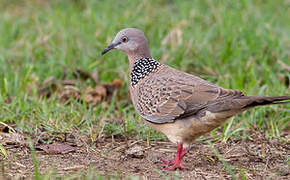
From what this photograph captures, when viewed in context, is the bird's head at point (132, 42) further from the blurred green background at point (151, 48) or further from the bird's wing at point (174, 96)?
the blurred green background at point (151, 48)

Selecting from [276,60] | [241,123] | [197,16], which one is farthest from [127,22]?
[241,123]

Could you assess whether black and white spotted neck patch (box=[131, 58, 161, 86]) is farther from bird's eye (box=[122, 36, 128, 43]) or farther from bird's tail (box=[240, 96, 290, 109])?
bird's tail (box=[240, 96, 290, 109])

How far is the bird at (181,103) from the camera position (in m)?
3.89

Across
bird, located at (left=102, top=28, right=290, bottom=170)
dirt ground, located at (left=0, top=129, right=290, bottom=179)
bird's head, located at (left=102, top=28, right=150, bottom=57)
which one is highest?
bird's head, located at (left=102, top=28, right=150, bottom=57)

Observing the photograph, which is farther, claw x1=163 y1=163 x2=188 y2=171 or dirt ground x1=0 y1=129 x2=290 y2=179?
claw x1=163 y1=163 x2=188 y2=171

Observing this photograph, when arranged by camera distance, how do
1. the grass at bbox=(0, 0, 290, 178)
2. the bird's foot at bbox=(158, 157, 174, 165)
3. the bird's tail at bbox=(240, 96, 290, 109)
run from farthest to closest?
the grass at bbox=(0, 0, 290, 178) → the bird's foot at bbox=(158, 157, 174, 165) → the bird's tail at bbox=(240, 96, 290, 109)

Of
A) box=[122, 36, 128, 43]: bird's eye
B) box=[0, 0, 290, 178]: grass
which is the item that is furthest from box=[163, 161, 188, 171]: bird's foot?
box=[122, 36, 128, 43]: bird's eye

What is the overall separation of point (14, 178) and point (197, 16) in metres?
4.85

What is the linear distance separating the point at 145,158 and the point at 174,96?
64 centimetres

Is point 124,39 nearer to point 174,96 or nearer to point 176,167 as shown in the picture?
point 174,96

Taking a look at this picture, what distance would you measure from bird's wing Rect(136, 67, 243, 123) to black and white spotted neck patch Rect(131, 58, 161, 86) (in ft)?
0.47

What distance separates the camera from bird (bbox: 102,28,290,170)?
3.89m

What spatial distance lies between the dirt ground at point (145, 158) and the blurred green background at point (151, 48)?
0.18 m

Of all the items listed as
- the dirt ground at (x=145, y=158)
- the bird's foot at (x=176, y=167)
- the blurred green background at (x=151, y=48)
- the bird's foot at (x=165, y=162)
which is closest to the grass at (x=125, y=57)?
the blurred green background at (x=151, y=48)
